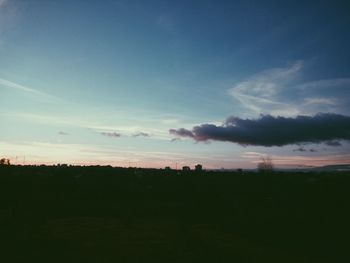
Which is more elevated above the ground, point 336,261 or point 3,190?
point 3,190

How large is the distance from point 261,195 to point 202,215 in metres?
16.5

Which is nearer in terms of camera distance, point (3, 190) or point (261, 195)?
point (3, 190)

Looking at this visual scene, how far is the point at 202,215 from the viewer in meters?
28.1

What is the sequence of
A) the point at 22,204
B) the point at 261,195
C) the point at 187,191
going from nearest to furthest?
the point at 22,204
the point at 261,195
the point at 187,191

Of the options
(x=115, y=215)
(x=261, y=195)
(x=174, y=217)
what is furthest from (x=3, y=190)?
(x=261, y=195)

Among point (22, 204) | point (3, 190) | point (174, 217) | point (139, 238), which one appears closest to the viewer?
point (139, 238)

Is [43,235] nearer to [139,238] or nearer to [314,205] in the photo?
[139,238]

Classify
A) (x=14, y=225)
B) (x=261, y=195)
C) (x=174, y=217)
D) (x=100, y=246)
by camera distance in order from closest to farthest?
(x=100, y=246) < (x=14, y=225) < (x=174, y=217) < (x=261, y=195)

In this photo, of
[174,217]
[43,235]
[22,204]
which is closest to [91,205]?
[22,204]

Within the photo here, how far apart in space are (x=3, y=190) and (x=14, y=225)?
1653cm

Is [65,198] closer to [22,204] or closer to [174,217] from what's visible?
[22,204]

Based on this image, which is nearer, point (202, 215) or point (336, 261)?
point (336, 261)

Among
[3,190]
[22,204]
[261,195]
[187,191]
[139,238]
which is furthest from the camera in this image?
[187,191]

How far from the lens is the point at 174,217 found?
1104 inches
